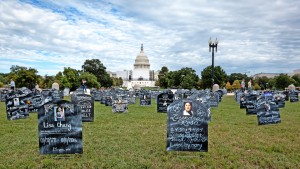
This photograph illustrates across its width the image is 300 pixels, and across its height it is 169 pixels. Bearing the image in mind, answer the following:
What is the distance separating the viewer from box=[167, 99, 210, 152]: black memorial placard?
7277 millimetres

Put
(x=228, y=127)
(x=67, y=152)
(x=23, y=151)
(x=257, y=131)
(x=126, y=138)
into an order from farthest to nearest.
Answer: (x=228, y=127)
(x=257, y=131)
(x=126, y=138)
(x=23, y=151)
(x=67, y=152)

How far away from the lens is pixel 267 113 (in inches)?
470

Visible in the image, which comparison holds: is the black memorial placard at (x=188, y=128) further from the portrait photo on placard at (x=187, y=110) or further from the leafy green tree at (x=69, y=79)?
the leafy green tree at (x=69, y=79)

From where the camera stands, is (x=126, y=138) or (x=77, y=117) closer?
(x=77, y=117)

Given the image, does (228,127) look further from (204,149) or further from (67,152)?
(67,152)

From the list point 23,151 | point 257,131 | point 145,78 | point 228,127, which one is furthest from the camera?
point 145,78

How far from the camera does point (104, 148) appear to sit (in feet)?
26.2

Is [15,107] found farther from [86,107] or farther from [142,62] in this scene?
[142,62]

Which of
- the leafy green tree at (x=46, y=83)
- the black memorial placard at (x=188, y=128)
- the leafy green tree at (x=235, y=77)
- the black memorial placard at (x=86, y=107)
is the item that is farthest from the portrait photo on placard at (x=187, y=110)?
the leafy green tree at (x=235, y=77)

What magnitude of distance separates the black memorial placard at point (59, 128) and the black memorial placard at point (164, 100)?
9713mm

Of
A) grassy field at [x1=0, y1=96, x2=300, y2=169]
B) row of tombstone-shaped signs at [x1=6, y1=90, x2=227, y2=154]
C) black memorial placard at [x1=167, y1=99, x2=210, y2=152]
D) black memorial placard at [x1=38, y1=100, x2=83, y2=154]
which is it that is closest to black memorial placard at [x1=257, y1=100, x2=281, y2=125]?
grassy field at [x1=0, y1=96, x2=300, y2=169]

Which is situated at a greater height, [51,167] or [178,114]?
[178,114]

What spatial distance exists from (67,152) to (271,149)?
547 cm

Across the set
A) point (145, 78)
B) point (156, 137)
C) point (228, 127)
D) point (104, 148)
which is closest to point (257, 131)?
point (228, 127)
